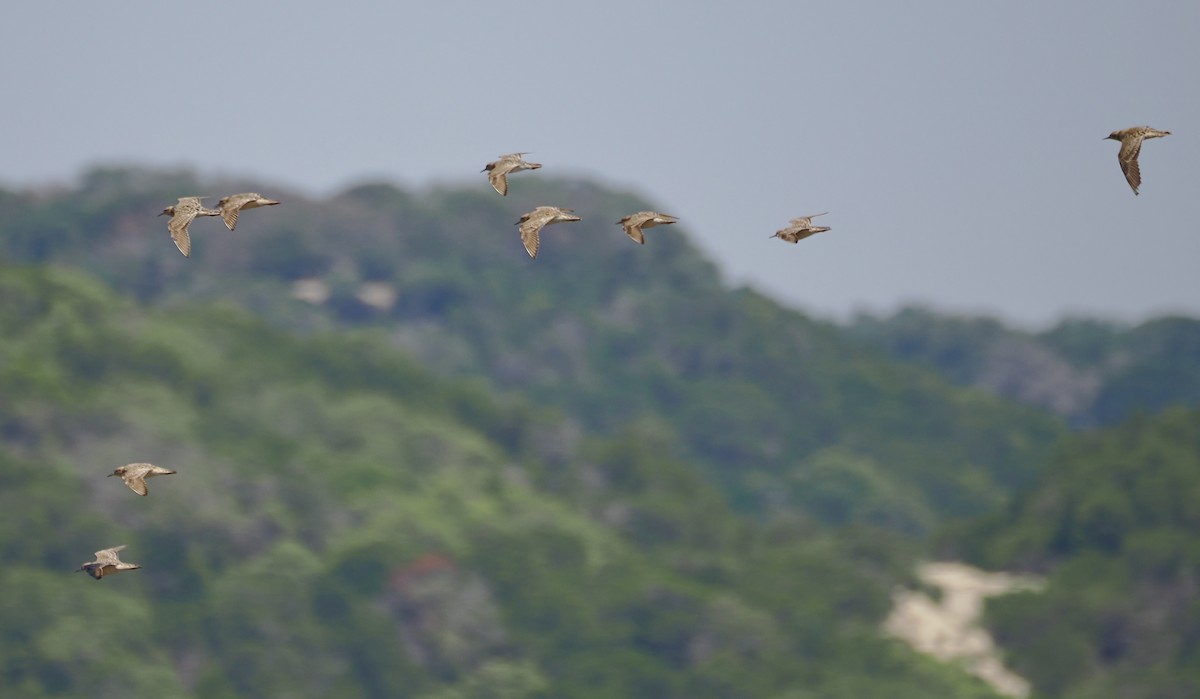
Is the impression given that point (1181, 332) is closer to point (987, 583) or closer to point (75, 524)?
point (987, 583)

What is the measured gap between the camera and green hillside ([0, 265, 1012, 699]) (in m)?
82.7

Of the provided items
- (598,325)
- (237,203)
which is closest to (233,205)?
(237,203)

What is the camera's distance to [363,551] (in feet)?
298

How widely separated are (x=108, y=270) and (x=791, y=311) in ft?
137

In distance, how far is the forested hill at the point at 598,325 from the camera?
13862 cm

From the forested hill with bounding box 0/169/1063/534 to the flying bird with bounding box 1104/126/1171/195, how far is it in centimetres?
9660

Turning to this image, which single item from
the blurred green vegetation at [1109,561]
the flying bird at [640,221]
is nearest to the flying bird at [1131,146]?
the flying bird at [640,221]

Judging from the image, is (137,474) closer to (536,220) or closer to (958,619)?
(536,220)

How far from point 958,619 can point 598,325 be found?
2710 inches

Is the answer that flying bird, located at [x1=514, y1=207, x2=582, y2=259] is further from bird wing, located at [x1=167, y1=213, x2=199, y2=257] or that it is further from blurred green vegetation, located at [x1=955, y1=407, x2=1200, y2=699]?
blurred green vegetation, located at [x1=955, y1=407, x2=1200, y2=699]

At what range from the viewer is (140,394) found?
10256 cm

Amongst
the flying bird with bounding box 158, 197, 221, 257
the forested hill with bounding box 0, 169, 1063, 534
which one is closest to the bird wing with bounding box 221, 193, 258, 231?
the flying bird with bounding box 158, 197, 221, 257

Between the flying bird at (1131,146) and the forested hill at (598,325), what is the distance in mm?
96604

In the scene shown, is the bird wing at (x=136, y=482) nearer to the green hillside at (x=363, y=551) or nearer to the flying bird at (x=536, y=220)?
the flying bird at (x=536, y=220)
